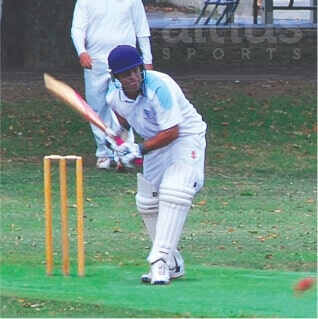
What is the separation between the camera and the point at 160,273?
25.9ft

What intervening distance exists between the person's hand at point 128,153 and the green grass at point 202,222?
2.59 ft

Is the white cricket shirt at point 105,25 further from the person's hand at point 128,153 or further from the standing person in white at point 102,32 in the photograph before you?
the person's hand at point 128,153

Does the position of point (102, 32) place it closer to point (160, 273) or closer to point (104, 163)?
point (104, 163)

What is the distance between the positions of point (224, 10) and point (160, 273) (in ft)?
60.3

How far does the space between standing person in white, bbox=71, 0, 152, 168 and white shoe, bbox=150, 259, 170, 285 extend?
18.1ft

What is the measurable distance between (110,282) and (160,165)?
82cm

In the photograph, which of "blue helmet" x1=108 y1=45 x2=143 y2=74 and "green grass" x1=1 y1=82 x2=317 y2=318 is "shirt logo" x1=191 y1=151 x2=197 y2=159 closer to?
"blue helmet" x1=108 y1=45 x2=143 y2=74

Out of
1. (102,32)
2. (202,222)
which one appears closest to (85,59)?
(102,32)

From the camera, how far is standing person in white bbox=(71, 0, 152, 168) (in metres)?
13.4

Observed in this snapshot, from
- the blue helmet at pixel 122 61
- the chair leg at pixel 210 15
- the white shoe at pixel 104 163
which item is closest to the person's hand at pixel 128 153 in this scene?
the blue helmet at pixel 122 61

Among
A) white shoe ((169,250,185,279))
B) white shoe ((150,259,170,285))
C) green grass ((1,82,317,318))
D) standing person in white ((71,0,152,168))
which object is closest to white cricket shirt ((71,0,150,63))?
standing person in white ((71,0,152,168))

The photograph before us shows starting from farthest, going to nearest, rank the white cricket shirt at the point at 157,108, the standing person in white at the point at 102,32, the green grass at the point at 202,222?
the standing person in white at the point at 102,32, the white cricket shirt at the point at 157,108, the green grass at the point at 202,222

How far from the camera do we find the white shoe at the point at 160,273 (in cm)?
788

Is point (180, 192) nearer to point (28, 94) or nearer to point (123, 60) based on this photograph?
point (123, 60)
